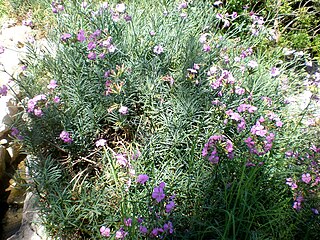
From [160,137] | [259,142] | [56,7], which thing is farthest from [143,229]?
[56,7]

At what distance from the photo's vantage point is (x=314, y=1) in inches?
147

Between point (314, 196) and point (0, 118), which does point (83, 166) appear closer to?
point (0, 118)

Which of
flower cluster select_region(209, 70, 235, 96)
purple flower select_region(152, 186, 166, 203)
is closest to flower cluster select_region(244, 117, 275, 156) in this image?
flower cluster select_region(209, 70, 235, 96)

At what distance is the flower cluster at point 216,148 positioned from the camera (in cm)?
195

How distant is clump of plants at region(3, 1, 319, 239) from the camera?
196cm

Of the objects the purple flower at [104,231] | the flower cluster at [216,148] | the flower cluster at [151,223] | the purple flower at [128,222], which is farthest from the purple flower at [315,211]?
the purple flower at [104,231]

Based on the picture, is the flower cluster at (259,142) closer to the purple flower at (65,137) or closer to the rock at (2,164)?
the purple flower at (65,137)

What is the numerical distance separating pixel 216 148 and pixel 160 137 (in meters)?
0.48

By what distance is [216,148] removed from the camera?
203 centimetres

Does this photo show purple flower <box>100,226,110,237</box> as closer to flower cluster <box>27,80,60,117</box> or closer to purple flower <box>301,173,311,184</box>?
flower cluster <box>27,80,60,117</box>

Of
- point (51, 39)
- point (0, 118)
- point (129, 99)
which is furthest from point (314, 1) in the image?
point (0, 118)

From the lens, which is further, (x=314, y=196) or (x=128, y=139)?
(x=128, y=139)

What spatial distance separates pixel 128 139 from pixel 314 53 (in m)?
2.49

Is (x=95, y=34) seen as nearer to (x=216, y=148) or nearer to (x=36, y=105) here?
(x=36, y=105)
